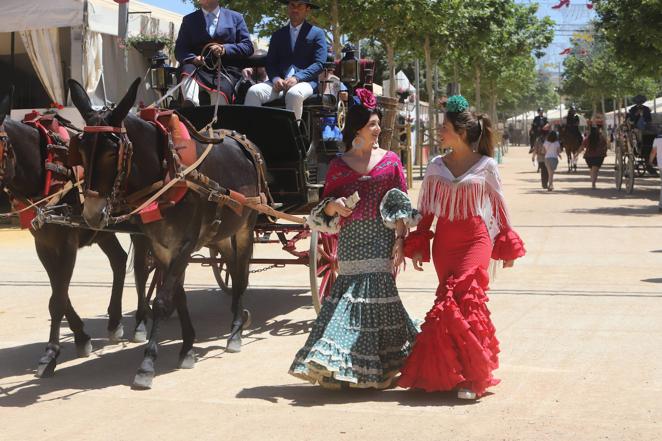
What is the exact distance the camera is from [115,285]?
909cm

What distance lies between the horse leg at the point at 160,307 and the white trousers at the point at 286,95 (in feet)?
7.31

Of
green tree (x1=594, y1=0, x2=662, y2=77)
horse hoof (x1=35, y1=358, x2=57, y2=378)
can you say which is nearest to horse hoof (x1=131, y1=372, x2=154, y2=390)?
horse hoof (x1=35, y1=358, x2=57, y2=378)

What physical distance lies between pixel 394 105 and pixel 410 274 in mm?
2374

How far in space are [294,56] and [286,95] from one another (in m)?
0.59

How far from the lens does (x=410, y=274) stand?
1278cm

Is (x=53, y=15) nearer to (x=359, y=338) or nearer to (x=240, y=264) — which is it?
(x=240, y=264)

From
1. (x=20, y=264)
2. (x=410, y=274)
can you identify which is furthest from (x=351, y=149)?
(x=20, y=264)

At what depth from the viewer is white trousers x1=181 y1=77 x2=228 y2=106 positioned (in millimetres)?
9453

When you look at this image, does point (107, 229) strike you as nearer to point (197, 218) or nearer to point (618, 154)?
point (197, 218)

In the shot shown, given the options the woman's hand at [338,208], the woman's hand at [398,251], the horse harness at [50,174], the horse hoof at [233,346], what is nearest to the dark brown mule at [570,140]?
the horse hoof at [233,346]

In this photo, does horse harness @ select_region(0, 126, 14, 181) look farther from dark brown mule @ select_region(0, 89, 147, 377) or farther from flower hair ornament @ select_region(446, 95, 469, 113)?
flower hair ornament @ select_region(446, 95, 469, 113)

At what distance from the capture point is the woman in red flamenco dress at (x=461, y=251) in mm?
6535

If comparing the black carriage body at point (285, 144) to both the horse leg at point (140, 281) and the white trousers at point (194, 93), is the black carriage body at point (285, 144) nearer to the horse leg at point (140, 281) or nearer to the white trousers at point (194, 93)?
the white trousers at point (194, 93)

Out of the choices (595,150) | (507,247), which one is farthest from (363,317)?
(595,150)
